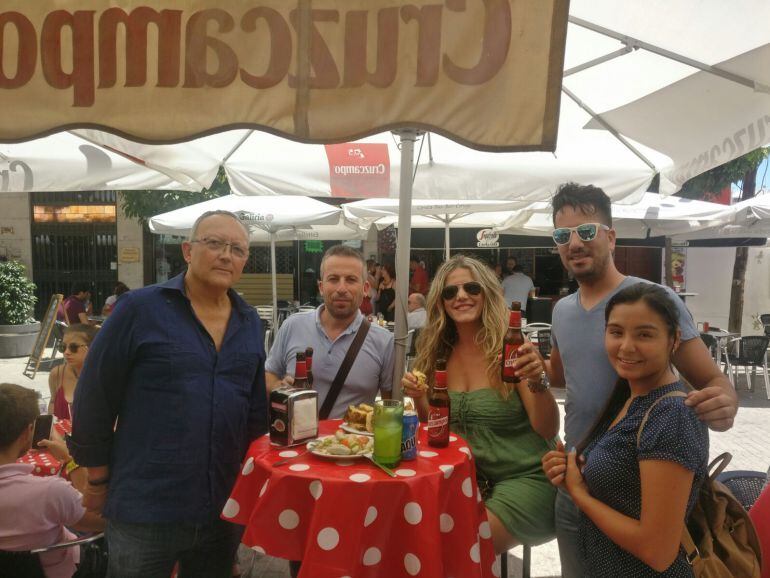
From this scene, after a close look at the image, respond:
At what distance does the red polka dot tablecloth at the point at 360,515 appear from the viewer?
6.42 feet

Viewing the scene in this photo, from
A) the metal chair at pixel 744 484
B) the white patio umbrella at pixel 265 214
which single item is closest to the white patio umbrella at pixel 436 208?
the white patio umbrella at pixel 265 214

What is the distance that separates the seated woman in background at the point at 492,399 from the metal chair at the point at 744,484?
87cm

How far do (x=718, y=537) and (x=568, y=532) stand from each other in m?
0.73

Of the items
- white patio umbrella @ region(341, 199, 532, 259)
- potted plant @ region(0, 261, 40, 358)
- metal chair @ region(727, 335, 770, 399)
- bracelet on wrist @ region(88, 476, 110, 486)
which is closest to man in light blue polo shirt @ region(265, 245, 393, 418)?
bracelet on wrist @ region(88, 476, 110, 486)

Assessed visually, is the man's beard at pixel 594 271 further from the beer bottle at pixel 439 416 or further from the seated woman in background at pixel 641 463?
the beer bottle at pixel 439 416

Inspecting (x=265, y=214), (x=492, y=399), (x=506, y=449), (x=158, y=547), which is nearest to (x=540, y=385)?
(x=492, y=399)

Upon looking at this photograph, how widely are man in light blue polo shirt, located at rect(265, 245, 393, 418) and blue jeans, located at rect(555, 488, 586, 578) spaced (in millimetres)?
1160

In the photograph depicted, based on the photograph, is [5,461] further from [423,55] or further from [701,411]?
[701,411]

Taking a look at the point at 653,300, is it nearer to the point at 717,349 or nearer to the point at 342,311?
the point at 342,311

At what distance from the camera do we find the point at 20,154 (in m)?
3.99

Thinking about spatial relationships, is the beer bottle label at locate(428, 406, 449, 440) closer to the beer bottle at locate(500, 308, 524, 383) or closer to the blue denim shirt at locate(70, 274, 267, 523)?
the beer bottle at locate(500, 308, 524, 383)

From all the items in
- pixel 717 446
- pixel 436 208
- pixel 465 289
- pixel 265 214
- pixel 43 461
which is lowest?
pixel 717 446

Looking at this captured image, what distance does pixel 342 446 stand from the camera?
7.38ft

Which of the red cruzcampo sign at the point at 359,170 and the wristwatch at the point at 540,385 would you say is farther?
the red cruzcampo sign at the point at 359,170
